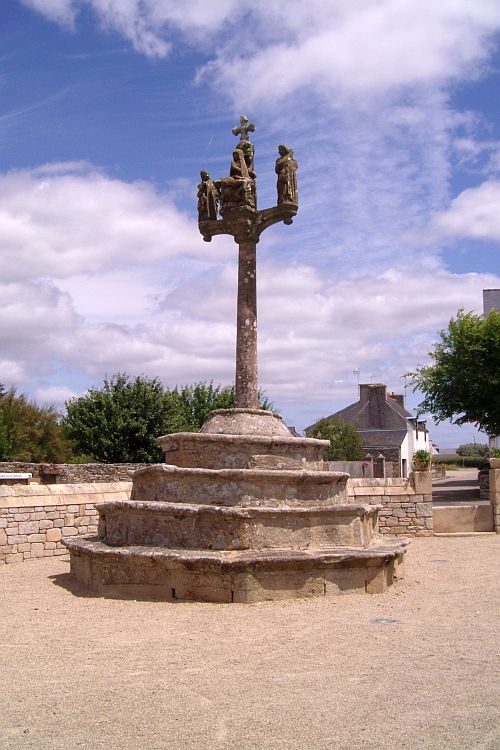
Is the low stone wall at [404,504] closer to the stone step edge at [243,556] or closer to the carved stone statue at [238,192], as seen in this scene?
the stone step edge at [243,556]

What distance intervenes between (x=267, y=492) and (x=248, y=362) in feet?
8.66

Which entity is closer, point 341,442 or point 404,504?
point 404,504

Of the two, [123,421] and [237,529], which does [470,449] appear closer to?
[123,421]

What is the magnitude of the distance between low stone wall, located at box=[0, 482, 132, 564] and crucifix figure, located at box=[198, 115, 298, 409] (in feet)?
12.3

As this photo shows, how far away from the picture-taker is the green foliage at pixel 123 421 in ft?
87.5

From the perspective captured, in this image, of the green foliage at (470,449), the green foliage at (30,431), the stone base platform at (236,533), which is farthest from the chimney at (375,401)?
the green foliage at (470,449)

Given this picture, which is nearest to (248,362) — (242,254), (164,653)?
(242,254)

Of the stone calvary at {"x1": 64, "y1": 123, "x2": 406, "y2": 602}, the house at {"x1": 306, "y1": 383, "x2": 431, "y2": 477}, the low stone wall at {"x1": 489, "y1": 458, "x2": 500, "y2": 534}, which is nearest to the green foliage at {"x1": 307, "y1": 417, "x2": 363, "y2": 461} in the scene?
the house at {"x1": 306, "y1": 383, "x2": 431, "y2": 477}

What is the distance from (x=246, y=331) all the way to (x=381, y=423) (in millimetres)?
35879

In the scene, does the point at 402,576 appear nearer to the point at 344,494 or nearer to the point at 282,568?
the point at 344,494

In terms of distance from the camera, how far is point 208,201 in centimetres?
1145

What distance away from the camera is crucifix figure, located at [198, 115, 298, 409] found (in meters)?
10.4

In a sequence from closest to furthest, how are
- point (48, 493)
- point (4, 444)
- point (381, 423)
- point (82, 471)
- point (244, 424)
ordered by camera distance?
1. point (244, 424)
2. point (48, 493)
3. point (82, 471)
4. point (4, 444)
5. point (381, 423)

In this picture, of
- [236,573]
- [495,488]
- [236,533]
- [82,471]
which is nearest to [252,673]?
[236,573]
